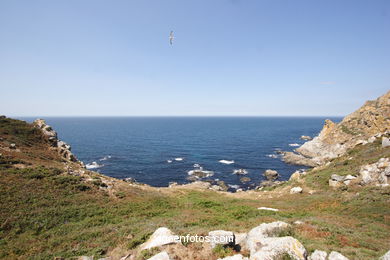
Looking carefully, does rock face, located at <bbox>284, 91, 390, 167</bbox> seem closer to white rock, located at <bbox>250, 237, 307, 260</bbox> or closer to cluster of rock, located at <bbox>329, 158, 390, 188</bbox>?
cluster of rock, located at <bbox>329, 158, 390, 188</bbox>

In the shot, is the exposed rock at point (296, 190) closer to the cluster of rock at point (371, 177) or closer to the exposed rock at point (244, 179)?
the cluster of rock at point (371, 177)

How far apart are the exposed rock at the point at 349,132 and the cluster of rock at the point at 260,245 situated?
73363 mm

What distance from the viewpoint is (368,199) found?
20312mm

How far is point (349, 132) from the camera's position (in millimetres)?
79812

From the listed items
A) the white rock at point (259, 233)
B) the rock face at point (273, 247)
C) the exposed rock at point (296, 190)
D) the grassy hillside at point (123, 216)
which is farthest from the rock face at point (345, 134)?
the rock face at point (273, 247)

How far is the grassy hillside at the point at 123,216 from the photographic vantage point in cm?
1145

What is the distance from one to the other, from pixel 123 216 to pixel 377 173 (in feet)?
112

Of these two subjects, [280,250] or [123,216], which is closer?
[280,250]

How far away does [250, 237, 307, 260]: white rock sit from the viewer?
25.7ft

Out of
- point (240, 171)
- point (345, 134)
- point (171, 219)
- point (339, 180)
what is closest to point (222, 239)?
point (171, 219)

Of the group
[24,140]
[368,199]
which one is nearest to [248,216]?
[368,199]

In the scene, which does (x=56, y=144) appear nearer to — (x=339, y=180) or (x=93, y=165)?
(x=93, y=165)

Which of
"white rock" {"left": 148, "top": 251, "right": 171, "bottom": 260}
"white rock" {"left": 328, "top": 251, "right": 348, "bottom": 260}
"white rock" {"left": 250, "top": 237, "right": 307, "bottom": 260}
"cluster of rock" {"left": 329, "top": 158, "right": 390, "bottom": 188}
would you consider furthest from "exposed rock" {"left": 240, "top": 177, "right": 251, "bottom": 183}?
"white rock" {"left": 148, "top": 251, "right": 171, "bottom": 260}

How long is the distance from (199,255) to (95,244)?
758 cm
